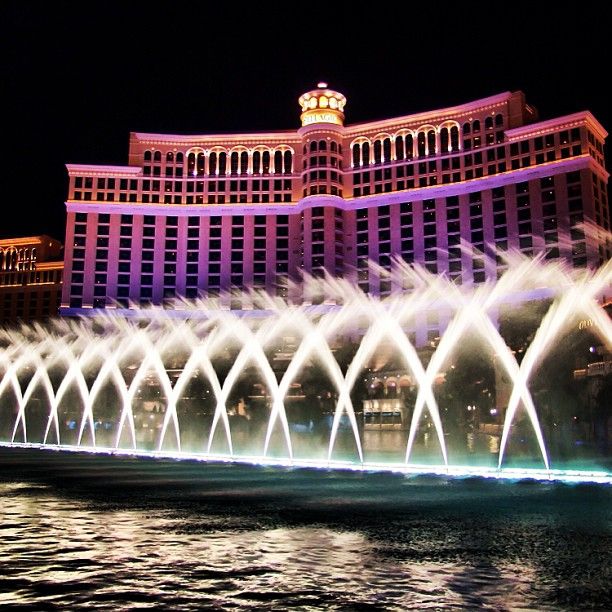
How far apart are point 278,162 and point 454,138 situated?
28.1 m

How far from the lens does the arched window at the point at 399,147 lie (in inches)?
4104

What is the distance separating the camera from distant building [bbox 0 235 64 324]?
463ft

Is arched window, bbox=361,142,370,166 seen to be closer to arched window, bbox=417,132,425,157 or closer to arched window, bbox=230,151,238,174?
arched window, bbox=417,132,425,157

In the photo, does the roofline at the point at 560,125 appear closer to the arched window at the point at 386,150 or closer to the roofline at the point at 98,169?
the arched window at the point at 386,150

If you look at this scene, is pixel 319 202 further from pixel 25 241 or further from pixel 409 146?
pixel 25 241

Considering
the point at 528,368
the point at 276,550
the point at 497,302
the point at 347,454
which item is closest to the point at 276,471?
the point at 347,454

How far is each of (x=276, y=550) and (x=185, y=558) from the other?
→ 153 cm

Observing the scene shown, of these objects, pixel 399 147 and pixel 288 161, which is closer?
pixel 399 147

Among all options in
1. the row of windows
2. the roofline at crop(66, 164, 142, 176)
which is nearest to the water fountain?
the row of windows

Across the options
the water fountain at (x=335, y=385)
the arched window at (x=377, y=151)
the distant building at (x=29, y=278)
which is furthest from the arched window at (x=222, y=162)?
the distant building at (x=29, y=278)

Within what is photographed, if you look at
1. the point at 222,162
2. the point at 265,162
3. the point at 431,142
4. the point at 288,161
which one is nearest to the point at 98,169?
the point at 222,162

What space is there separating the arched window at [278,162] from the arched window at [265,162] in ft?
4.14

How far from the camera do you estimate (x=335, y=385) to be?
5759 cm

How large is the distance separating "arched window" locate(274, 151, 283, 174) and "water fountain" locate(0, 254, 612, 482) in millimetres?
21129
